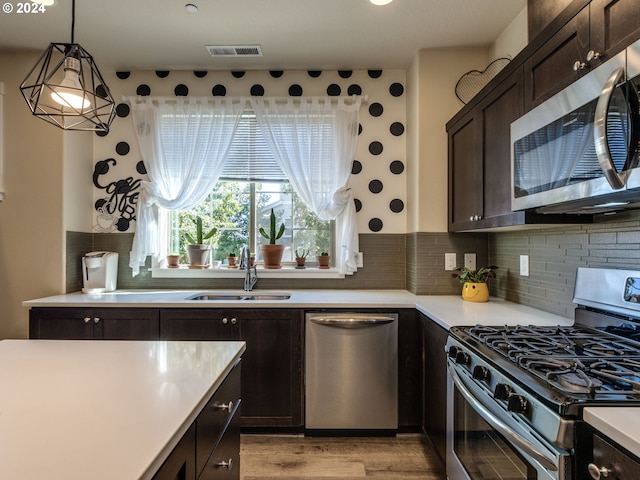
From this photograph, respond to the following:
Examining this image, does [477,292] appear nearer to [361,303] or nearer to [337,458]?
[361,303]

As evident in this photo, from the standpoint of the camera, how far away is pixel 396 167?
307 cm

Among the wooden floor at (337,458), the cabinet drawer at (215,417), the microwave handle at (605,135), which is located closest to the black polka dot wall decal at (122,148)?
the wooden floor at (337,458)

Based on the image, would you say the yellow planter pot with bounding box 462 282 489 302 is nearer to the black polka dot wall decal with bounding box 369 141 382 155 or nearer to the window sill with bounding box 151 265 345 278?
the window sill with bounding box 151 265 345 278

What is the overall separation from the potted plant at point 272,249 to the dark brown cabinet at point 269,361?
715 millimetres

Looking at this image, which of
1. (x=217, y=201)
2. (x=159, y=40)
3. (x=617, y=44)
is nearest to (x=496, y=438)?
(x=617, y=44)

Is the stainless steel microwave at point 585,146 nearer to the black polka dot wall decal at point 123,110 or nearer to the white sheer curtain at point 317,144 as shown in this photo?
the white sheer curtain at point 317,144

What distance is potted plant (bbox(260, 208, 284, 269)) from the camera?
305cm

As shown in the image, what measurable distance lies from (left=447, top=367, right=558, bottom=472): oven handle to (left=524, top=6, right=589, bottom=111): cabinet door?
3.98 ft

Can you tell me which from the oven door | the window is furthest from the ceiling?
the oven door

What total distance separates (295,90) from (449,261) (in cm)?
181

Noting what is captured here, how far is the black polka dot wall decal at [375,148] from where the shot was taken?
3.07 metres

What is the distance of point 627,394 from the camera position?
937 mm

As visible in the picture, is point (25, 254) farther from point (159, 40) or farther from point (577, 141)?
point (577, 141)

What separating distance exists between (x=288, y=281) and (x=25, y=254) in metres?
1.91
